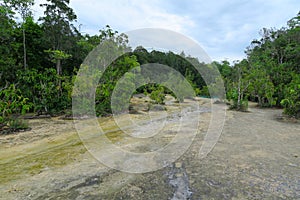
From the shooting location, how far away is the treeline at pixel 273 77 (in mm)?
9495

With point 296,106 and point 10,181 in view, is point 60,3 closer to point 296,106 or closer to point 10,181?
point 10,181

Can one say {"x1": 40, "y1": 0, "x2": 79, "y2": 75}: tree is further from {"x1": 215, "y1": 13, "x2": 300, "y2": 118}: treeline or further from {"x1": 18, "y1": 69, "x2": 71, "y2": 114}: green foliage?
{"x1": 215, "y1": 13, "x2": 300, "y2": 118}: treeline

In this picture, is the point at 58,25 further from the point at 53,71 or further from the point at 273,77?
the point at 273,77

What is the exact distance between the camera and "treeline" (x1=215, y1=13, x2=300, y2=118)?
950cm

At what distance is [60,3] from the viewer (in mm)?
8344

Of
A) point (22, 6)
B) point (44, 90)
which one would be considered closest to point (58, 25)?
point (22, 6)

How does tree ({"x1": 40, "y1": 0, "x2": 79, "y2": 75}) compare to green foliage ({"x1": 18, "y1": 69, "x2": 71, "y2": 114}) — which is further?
tree ({"x1": 40, "y1": 0, "x2": 79, "y2": 75})

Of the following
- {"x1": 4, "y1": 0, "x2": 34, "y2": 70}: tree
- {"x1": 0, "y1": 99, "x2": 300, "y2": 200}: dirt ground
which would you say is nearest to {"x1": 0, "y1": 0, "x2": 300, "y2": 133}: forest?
{"x1": 4, "y1": 0, "x2": 34, "y2": 70}: tree

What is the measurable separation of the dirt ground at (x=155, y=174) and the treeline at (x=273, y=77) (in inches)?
214

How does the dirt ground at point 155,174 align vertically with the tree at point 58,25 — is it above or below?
below

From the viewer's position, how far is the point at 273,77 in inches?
470

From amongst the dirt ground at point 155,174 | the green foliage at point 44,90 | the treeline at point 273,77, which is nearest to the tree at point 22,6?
the green foliage at point 44,90

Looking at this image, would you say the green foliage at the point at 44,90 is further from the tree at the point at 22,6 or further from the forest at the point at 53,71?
the tree at the point at 22,6

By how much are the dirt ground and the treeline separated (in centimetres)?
543
